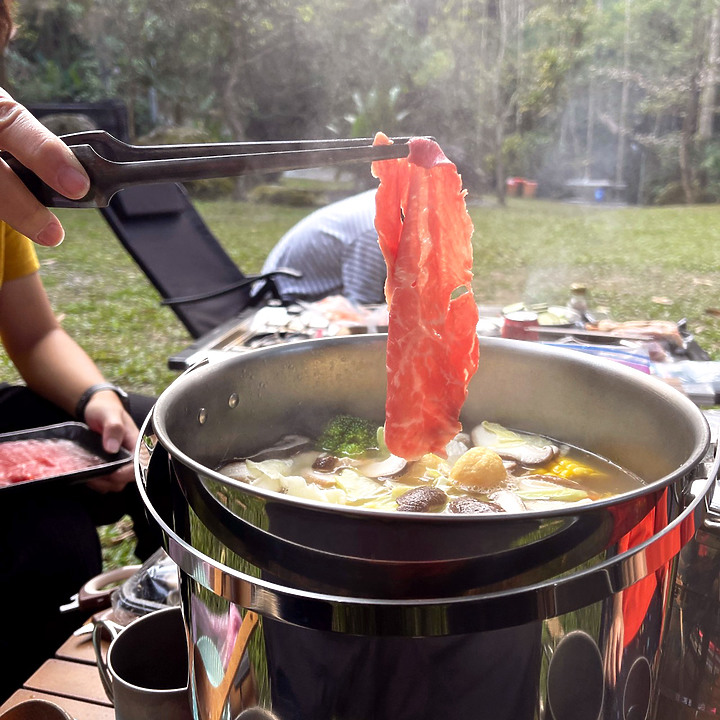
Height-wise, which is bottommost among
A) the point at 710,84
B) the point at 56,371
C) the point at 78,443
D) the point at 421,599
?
the point at 78,443

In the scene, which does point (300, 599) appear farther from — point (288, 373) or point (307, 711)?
point (288, 373)

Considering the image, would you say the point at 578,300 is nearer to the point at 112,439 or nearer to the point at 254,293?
the point at 254,293

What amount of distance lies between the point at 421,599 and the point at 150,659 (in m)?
0.67

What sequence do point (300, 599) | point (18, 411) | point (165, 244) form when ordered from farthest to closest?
point (165, 244)
point (18, 411)
point (300, 599)

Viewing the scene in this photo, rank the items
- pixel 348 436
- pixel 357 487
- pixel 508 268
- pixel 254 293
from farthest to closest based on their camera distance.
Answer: pixel 508 268 < pixel 254 293 < pixel 348 436 < pixel 357 487

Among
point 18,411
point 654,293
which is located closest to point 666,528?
point 18,411

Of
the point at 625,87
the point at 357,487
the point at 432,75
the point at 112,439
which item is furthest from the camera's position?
the point at 432,75

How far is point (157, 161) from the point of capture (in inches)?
34.8

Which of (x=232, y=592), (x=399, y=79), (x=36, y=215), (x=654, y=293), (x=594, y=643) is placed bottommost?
(x=654, y=293)

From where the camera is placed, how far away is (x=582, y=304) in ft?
11.3

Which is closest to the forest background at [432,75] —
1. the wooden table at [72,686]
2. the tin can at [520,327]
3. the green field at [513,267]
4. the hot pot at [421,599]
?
the green field at [513,267]

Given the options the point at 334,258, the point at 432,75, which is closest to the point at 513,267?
the point at 334,258

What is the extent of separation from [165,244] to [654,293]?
16.1ft

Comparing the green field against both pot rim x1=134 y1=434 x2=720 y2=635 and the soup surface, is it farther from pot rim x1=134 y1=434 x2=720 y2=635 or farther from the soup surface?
pot rim x1=134 y1=434 x2=720 y2=635
